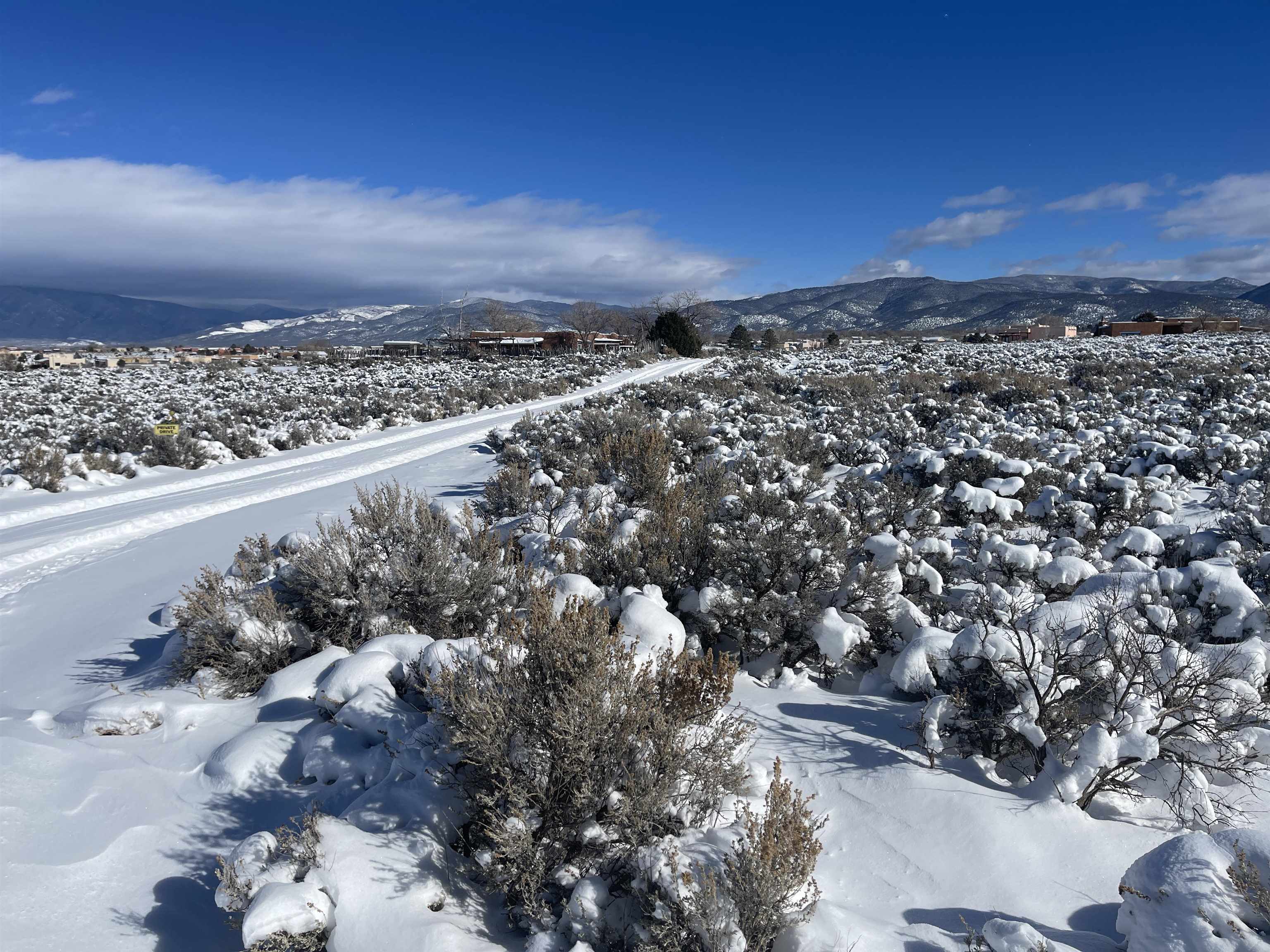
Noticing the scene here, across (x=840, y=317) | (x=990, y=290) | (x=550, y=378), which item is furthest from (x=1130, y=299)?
(x=550, y=378)

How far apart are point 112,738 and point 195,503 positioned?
6789 millimetres

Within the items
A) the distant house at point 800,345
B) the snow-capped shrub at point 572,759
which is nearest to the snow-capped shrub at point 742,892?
the snow-capped shrub at point 572,759

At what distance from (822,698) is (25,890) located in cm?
408

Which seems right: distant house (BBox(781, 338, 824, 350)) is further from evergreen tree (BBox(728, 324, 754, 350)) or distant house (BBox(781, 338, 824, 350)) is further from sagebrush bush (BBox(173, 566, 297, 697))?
sagebrush bush (BBox(173, 566, 297, 697))

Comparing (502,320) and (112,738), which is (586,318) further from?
(112,738)

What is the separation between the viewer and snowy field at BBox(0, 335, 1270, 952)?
95.4 inches

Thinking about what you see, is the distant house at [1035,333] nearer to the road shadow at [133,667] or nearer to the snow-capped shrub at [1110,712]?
the snow-capped shrub at [1110,712]

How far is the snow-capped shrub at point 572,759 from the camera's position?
2566 mm

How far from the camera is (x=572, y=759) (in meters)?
2.64

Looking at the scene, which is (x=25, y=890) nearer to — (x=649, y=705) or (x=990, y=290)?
(x=649, y=705)

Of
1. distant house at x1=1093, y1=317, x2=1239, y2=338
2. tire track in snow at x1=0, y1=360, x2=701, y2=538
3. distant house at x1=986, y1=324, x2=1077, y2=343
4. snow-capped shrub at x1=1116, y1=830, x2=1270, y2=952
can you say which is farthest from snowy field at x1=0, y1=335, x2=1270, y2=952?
distant house at x1=986, y1=324, x2=1077, y2=343

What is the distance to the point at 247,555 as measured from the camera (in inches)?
222

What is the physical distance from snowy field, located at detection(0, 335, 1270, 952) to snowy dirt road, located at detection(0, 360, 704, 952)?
2 centimetres

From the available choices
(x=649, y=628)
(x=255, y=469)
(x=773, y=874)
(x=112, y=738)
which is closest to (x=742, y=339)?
(x=255, y=469)
